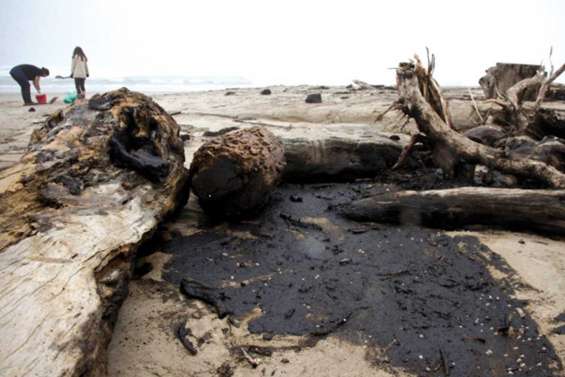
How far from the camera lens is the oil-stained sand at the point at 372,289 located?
226 centimetres

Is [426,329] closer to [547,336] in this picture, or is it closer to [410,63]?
[547,336]

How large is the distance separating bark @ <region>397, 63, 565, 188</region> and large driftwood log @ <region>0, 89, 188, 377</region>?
273 centimetres

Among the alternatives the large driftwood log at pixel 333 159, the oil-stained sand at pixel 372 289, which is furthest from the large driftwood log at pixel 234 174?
the large driftwood log at pixel 333 159

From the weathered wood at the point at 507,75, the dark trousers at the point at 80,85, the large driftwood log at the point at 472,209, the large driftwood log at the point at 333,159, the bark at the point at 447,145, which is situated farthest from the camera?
the dark trousers at the point at 80,85

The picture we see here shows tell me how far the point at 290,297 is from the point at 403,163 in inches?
108

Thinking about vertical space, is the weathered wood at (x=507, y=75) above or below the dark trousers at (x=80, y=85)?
above

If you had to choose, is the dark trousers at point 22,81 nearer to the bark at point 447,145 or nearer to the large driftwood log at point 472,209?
the bark at point 447,145

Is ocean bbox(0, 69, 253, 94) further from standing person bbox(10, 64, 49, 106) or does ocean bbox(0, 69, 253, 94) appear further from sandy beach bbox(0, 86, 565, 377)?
sandy beach bbox(0, 86, 565, 377)

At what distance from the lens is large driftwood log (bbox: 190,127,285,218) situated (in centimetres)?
348

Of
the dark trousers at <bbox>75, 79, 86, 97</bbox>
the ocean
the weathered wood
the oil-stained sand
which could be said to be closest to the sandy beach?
the oil-stained sand

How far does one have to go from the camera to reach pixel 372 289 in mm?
2801

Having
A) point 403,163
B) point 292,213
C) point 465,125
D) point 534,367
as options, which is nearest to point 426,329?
point 534,367

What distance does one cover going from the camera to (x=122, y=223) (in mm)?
2678

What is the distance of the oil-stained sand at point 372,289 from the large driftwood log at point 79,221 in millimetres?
558
